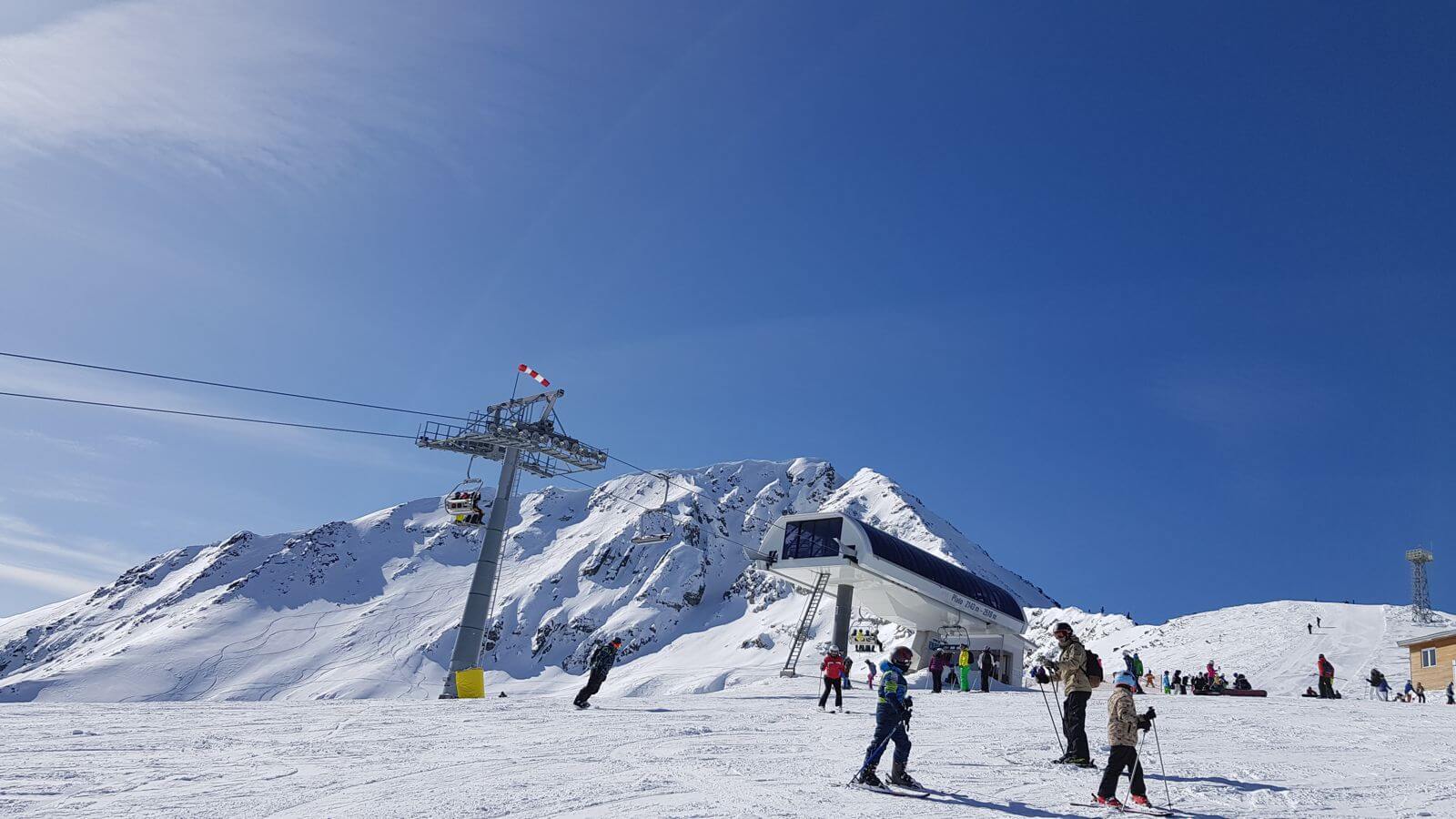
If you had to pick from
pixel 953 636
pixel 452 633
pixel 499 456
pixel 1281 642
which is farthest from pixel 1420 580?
pixel 452 633

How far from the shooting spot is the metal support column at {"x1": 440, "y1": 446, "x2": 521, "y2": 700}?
3275 centimetres

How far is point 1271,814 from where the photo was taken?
31.3 ft

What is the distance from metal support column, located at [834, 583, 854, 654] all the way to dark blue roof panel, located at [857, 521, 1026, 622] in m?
2.86

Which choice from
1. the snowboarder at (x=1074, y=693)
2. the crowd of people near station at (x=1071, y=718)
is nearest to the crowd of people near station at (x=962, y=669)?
the crowd of people near station at (x=1071, y=718)

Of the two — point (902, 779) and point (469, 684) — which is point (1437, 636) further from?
point (902, 779)

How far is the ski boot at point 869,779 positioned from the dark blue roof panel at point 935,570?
3387 cm

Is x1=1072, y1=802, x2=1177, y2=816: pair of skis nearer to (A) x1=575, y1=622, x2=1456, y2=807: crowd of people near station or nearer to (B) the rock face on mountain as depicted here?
(A) x1=575, y1=622, x2=1456, y2=807: crowd of people near station

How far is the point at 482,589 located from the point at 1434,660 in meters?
42.1

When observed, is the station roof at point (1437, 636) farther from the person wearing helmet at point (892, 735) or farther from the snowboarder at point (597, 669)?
the person wearing helmet at point (892, 735)

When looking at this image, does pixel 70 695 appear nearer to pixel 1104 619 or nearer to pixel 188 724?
pixel 1104 619

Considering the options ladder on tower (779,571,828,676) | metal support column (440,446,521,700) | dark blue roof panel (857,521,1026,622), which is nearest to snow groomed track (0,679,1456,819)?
metal support column (440,446,521,700)

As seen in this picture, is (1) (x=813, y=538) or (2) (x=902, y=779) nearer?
(2) (x=902, y=779)

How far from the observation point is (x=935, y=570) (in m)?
47.6

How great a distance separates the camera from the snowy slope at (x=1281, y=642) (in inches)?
1962
